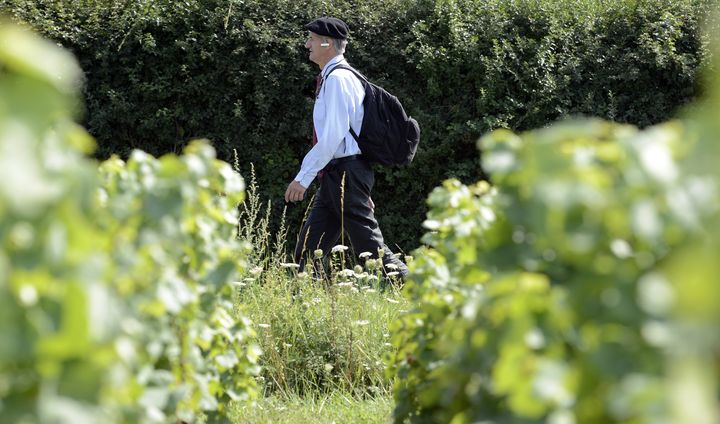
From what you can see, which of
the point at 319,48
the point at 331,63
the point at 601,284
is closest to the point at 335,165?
the point at 331,63

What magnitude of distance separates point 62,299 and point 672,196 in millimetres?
788

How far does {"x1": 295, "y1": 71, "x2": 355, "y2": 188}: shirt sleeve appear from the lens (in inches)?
216

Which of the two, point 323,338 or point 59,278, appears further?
point 323,338

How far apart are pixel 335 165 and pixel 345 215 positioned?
32 centimetres

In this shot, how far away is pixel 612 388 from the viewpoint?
1.13m

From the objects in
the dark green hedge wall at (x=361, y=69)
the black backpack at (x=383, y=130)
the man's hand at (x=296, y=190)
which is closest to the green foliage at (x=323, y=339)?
the man's hand at (x=296, y=190)

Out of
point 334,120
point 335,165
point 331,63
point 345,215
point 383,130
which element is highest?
point 331,63

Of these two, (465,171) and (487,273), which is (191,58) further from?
(487,273)

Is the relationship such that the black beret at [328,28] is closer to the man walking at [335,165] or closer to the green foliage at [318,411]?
the man walking at [335,165]

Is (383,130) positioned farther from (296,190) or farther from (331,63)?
(296,190)

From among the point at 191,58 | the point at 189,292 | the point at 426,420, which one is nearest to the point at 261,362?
the point at 426,420

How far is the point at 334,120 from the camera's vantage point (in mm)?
5488

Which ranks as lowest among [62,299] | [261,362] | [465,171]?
[465,171]

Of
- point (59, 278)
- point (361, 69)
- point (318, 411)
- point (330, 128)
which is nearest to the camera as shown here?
point (59, 278)
